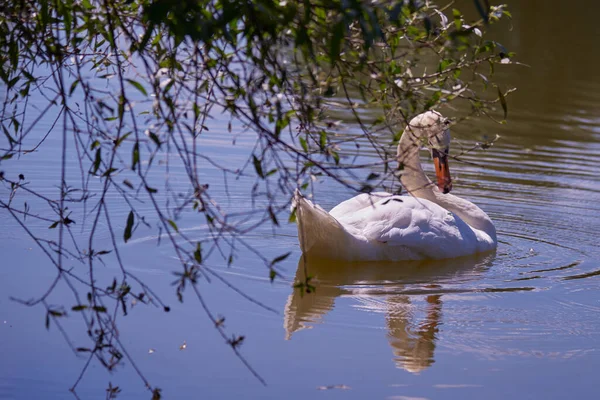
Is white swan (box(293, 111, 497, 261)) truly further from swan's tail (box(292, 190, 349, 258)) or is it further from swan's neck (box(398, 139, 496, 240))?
swan's neck (box(398, 139, 496, 240))

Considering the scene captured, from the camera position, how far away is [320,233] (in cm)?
758

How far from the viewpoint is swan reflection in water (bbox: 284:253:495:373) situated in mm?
6145

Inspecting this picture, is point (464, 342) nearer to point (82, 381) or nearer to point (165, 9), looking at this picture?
point (82, 381)

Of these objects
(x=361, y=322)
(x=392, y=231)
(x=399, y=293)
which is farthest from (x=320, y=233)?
(x=361, y=322)

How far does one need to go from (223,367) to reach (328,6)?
2.40 meters

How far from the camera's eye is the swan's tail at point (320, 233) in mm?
7285

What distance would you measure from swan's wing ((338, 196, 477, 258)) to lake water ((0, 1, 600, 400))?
0.18 meters

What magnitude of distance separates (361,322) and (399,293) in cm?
87

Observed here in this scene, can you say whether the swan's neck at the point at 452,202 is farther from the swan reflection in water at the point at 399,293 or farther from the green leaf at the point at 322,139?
the green leaf at the point at 322,139

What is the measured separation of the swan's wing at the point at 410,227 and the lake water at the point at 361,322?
0.18 m

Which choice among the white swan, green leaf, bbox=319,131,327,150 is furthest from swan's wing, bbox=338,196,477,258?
green leaf, bbox=319,131,327,150

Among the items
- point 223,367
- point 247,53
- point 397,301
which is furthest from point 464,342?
point 247,53

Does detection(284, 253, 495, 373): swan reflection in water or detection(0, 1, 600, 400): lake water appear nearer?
detection(0, 1, 600, 400): lake water

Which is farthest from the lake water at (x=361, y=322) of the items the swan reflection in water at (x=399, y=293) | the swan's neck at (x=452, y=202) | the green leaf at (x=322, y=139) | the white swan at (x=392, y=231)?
the green leaf at (x=322, y=139)
